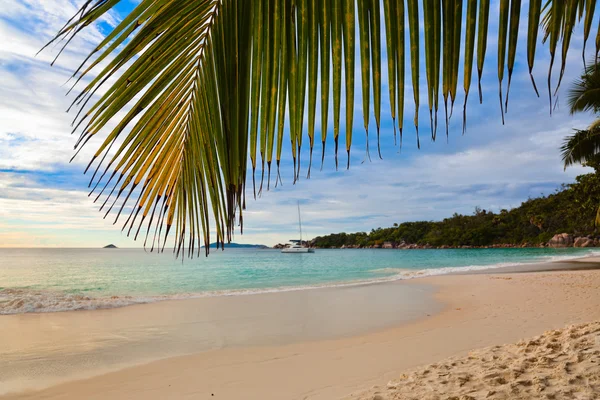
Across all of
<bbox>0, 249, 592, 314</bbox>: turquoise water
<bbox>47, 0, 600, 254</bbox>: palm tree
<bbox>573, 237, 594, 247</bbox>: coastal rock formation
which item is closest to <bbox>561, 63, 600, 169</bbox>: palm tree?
<bbox>47, 0, 600, 254</bbox>: palm tree

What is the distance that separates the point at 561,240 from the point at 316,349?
68.9 m

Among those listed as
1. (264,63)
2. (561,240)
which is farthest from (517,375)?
(561,240)

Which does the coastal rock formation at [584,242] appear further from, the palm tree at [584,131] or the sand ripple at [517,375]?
the sand ripple at [517,375]

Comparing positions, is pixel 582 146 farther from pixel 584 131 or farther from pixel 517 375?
pixel 517 375

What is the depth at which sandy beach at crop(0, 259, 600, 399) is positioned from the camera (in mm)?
3937

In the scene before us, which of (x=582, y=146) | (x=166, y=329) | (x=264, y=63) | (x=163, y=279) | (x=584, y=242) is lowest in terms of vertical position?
(x=584, y=242)

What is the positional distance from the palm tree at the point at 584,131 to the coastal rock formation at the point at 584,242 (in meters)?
58.3

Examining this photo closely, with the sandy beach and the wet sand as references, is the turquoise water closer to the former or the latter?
the wet sand

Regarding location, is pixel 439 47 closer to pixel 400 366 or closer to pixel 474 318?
pixel 400 366

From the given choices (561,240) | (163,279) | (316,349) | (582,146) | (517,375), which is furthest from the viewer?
(561,240)

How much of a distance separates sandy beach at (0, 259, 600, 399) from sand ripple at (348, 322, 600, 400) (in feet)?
0.05

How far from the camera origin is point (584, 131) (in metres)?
10.3

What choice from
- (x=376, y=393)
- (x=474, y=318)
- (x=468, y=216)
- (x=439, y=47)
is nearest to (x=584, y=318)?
(x=474, y=318)

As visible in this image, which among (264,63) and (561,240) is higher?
(264,63)
